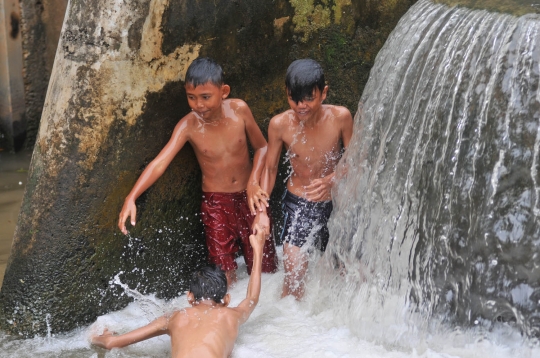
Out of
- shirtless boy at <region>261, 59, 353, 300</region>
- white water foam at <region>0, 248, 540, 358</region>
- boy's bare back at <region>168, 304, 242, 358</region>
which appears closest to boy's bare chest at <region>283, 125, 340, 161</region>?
shirtless boy at <region>261, 59, 353, 300</region>

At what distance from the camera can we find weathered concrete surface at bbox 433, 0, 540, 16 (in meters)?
3.68

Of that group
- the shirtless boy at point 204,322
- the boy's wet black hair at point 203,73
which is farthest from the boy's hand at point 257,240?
the boy's wet black hair at point 203,73

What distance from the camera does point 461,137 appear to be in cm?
377

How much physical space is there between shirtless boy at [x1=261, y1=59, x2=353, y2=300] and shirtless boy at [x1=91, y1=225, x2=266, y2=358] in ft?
1.45

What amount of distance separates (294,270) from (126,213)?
91 centimetres

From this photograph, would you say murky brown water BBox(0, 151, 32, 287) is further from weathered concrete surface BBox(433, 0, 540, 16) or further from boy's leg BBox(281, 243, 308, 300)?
weathered concrete surface BBox(433, 0, 540, 16)

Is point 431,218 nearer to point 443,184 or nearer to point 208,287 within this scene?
point 443,184

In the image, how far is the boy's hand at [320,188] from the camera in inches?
168

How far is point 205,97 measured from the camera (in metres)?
4.11

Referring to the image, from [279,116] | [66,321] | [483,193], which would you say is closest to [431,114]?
[483,193]

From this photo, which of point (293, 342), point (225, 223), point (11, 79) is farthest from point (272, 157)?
point (11, 79)

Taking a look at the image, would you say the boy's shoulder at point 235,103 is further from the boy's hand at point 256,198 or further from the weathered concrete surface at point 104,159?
the boy's hand at point 256,198

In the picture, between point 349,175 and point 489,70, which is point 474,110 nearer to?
point 489,70

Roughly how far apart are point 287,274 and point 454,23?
4.76 feet
